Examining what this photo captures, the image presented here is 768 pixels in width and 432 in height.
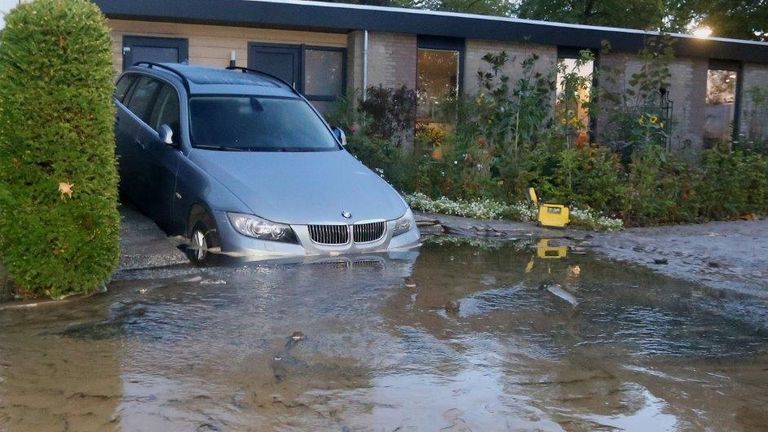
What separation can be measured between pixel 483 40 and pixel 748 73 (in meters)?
7.38

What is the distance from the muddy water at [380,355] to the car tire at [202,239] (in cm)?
45

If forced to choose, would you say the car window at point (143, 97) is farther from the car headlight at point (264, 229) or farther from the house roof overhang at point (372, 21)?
the house roof overhang at point (372, 21)

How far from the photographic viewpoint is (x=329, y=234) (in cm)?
830

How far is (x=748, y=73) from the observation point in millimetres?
21469

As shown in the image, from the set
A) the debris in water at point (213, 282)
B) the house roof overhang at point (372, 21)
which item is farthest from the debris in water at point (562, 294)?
the house roof overhang at point (372, 21)

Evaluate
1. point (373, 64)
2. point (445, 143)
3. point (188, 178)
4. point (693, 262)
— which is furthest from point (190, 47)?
point (693, 262)

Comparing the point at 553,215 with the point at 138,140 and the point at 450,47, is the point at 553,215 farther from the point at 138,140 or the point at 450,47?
the point at 450,47

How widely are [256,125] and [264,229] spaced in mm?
2122

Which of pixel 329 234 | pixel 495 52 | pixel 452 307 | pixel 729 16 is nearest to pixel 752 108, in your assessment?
pixel 729 16

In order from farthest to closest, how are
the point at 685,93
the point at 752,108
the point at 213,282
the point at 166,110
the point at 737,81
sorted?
the point at 752,108, the point at 737,81, the point at 685,93, the point at 166,110, the point at 213,282

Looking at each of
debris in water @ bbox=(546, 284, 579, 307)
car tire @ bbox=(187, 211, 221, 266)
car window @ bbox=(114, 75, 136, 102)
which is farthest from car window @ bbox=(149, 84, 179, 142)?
debris in water @ bbox=(546, 284, 579, 307)

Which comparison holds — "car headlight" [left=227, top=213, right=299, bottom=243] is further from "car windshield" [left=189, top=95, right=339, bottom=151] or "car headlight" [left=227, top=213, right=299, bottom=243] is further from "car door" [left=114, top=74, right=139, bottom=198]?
"car door" [left=114, top=74, right=139, bottom=198]

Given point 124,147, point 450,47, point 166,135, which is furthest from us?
point 450,47

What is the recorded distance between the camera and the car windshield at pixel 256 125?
31.4 feet
